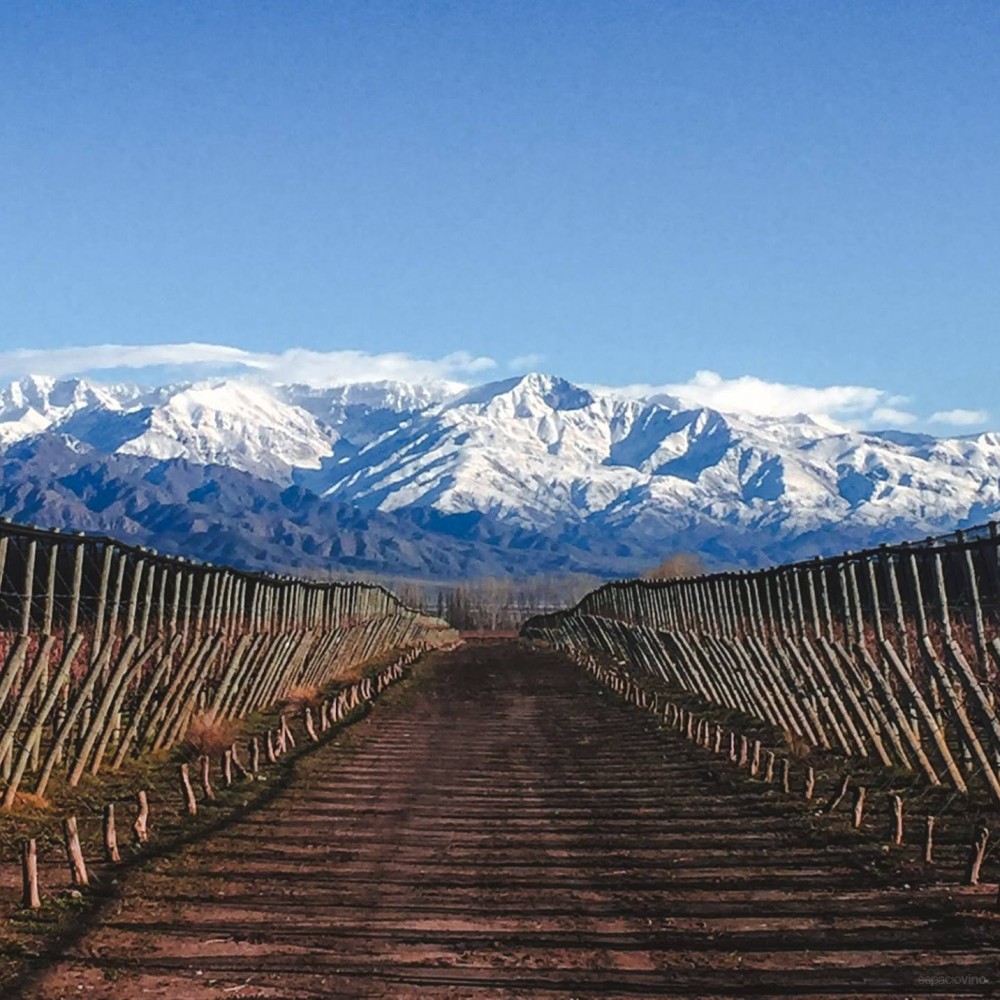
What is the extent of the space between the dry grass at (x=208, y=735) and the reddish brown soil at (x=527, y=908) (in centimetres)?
466

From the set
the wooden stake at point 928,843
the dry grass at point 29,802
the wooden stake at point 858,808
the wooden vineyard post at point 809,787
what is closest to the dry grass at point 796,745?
the wooden vineyard post at point 809,787

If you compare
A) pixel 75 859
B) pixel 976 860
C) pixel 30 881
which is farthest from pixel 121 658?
pixel 976 860

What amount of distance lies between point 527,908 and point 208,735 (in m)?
14.1

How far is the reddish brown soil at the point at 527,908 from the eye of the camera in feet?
33.0

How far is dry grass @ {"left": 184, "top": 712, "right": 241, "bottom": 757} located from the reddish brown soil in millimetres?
4664

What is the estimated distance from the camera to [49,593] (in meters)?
18.1

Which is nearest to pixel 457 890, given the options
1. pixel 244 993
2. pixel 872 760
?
pixel 244 993

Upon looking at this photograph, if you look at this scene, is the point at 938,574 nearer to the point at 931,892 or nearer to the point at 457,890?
the point at 931,892

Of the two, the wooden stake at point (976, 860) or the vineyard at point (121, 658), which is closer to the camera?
the wooden stake at point (976, 860)

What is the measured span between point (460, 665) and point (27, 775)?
50273 millimetres

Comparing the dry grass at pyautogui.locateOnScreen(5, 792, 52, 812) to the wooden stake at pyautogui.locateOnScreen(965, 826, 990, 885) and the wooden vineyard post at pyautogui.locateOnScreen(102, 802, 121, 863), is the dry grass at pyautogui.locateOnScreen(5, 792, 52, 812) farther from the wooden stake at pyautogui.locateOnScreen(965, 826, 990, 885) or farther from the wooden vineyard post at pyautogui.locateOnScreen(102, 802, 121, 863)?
the wooden stake at pyautogui.locateOnScreen(965, 826, 990, 885)

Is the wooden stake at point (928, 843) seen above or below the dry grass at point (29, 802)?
above

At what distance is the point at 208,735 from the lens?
25391 millimetres

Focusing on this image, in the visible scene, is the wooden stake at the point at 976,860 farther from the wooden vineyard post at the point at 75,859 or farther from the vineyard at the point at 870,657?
the wooden vineyard post at the point at 75,859
